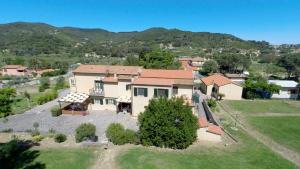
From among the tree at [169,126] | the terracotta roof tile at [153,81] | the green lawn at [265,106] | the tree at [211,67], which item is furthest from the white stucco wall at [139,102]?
the tree at [211,67]

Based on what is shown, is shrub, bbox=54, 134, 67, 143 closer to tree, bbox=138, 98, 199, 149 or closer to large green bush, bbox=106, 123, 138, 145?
large green bush, bbox=106, 123, 138, 145

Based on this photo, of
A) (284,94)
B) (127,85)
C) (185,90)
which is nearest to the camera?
(185,90)

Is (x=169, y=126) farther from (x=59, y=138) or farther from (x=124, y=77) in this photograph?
(x=124, y=77)

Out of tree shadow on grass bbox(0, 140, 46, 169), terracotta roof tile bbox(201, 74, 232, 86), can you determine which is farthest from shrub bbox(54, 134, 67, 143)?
terracotta roof tile bbox(201, 74, 232, 86)

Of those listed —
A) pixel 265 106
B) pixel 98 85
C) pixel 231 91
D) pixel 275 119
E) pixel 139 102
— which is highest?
pixel 98 85

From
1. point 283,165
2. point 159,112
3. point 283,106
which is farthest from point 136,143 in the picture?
point 283,106

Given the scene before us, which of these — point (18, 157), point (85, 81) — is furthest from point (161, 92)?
point (18, 157)

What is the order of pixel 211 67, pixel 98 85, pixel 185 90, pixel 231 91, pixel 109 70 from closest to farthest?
pixel 185 90
pixel 109 70
pixel 98 85
pixel 231 91
pixel 211 67

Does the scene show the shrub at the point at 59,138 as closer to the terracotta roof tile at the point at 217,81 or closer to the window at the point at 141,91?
the window at the point at 141,91
